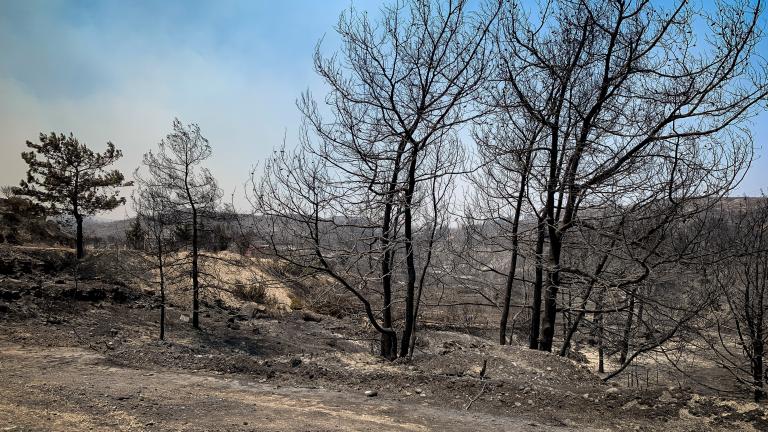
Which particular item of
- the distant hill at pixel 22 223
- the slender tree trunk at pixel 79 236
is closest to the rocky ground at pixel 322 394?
the slender tree trunk at pixel 79 236

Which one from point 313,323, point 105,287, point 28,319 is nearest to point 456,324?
point 313,323

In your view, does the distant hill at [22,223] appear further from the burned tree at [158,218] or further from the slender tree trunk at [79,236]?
the burned tree at [158,218]

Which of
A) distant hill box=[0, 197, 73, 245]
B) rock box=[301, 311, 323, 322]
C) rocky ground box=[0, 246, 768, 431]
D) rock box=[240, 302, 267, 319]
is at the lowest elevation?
rock box=[301, 311, 323, 322]

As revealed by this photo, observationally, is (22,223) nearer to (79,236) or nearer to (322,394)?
(79,236)

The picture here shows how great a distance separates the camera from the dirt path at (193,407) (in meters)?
4.37

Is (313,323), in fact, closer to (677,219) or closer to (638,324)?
(638,324)

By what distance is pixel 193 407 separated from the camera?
481 centimetres

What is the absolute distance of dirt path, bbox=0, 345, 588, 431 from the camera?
4.37 m

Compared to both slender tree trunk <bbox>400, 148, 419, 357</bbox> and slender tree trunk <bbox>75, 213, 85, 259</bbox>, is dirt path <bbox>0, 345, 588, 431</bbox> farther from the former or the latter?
slender tree trunk <bbox>75, 213, 85, 259</bbox>

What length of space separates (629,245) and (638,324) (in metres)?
2.15

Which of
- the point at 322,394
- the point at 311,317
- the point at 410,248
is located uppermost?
the point at 410,248

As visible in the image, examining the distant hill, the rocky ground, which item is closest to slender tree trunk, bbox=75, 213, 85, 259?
the distant hill

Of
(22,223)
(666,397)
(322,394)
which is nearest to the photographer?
(666,397)

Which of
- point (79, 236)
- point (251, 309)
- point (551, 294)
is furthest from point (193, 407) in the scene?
point (79, 236)
